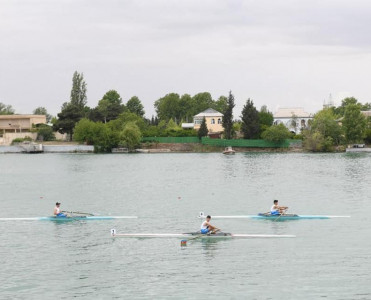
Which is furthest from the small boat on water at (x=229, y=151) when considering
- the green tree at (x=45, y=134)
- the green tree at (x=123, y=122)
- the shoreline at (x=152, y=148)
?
the green tree at (x=45, y=134)

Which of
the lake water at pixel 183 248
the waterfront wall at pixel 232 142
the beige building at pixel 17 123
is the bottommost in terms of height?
the lake water at pixel 183 248

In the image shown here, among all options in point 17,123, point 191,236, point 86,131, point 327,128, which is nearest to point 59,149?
point 86,131

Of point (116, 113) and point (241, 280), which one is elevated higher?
point (116, 113)

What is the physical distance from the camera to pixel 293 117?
175 meters

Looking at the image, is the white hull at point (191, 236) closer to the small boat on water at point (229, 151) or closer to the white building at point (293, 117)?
the small boat on water at point (229, 151)

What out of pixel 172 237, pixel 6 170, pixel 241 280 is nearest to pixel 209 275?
pixel 241 280

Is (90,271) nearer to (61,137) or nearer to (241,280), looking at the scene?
(241,280)

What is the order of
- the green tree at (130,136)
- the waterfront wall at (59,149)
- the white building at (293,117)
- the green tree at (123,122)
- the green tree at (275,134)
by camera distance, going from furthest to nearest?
the white building at (293,117), the green tree at (123,122), the waterfront wall at (59,149), the green tree at (130,136), the green tree at (275,134)

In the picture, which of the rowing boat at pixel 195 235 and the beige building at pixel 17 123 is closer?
the rowing boat at pixel 195 235

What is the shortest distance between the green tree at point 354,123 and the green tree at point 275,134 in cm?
1360

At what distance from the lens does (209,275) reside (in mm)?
29938

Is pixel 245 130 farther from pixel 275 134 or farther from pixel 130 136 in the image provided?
pixel 130 136

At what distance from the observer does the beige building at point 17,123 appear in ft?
533

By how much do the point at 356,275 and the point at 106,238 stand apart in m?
15.7
